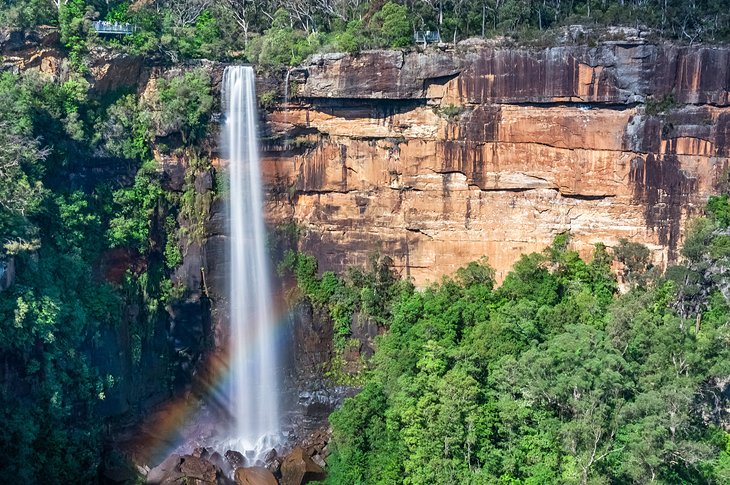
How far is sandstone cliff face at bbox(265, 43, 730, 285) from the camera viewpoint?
2688cm

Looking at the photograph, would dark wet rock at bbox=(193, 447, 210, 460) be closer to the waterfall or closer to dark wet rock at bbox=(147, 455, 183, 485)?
dark wet rock at bbox=(147, 455, 183, 485)

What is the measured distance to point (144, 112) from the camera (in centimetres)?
3050

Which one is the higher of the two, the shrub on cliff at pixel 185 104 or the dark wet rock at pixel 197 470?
the shrub on cliff at pixel 185 104

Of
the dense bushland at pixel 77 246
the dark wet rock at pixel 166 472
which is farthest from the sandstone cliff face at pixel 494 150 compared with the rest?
the dark wet rock at pixel 166 472

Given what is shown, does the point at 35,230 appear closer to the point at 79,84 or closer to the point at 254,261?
the point at 79,84

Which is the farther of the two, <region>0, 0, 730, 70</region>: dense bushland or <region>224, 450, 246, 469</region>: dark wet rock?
<region>0, 0, 730, 70</region>: dense bushland

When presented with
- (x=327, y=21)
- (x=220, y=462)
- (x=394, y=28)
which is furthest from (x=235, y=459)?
(x=327, y=21)

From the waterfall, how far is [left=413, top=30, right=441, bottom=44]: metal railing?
550cm

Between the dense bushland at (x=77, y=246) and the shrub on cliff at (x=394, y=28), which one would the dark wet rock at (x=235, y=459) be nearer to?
the dense bushland at (x=77, y=246)

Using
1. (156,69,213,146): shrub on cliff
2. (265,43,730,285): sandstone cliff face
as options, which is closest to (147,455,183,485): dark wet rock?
(265,43,730,285): sandstone cliff face

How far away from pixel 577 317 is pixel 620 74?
23.2 feet

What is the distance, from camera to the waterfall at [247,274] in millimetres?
30812

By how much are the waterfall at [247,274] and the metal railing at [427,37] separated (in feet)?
18.0

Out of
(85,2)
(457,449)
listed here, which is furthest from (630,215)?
(85,2)
